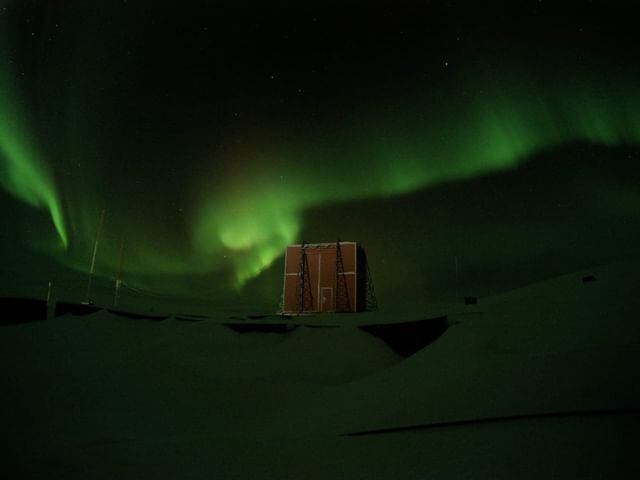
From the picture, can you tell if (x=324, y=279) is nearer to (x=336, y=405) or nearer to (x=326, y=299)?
(x=326, y=299)

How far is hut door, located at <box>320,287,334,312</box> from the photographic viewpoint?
1602cm

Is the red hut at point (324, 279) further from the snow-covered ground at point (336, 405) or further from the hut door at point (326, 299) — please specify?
the snow-covered ground at point (336, 405)

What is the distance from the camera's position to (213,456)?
2059 millimetres

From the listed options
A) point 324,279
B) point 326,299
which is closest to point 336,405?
point 326,299

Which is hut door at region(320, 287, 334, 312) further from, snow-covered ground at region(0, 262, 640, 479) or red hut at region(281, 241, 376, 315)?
snow-covered ground at region(0, 262, 640, 479)

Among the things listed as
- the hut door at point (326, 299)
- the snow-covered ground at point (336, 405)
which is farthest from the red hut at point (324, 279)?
the snow-covered ground at point (336, 405)

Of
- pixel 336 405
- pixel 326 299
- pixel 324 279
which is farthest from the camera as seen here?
pixel 324 279

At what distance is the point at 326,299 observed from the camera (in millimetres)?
16109

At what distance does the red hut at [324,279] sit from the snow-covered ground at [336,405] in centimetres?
1065

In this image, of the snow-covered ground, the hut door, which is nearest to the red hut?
the hut door

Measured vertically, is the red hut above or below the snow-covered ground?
above

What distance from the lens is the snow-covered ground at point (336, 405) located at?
179 centimetres

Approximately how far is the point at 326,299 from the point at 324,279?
84 centimetres

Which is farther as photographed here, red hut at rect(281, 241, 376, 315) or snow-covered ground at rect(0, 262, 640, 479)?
red hut at rect(281, 241, 376, 315)
